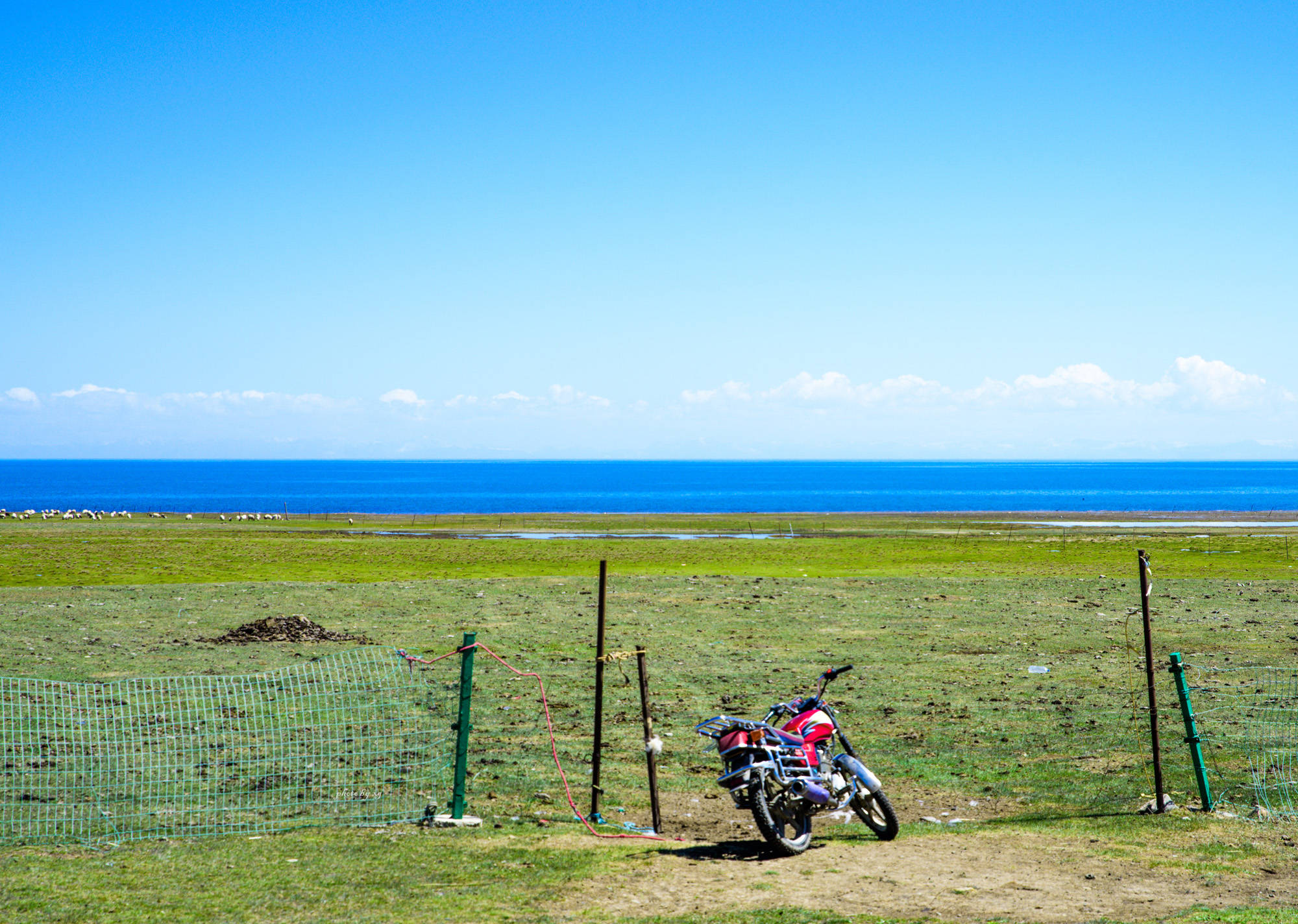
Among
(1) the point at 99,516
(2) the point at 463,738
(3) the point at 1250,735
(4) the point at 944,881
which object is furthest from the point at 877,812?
(1) the point at 99,516

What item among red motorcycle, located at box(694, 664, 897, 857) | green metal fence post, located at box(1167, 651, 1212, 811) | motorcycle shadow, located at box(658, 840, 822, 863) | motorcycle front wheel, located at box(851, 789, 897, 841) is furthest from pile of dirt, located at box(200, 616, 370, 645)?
green metal fence post, located at box(1167, 651, 1212, 811)

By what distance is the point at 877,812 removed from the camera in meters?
10.6

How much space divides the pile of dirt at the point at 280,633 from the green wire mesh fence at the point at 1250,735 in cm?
1712

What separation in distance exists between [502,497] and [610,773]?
598 feet

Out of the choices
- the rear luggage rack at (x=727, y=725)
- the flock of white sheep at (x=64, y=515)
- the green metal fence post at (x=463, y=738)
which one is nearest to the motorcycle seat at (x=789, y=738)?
the rear luggage rack at (x=727, y=725)

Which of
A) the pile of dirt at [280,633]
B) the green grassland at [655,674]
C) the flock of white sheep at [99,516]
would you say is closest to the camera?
the green grassland at [655,674]

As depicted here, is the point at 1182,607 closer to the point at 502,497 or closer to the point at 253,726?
the point at 253,726

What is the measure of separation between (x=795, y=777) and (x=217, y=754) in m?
8.03

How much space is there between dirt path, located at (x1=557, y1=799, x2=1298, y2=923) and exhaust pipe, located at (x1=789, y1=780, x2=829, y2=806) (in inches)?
23.0

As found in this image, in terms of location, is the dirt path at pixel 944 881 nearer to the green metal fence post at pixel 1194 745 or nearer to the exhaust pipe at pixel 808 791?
the exhaust pipe at pixel 808 791

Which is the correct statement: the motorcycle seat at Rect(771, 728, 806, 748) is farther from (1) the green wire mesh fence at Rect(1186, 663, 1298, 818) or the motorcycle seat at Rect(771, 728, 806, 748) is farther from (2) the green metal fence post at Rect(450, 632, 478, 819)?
(1) the green wire mesh fence at Rect(1186, 663, 1298, 818)

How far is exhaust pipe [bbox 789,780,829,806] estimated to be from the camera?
998 cm

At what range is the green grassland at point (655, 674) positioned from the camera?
29.3 feet

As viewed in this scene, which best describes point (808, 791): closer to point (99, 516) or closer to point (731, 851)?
point (731, 851)
